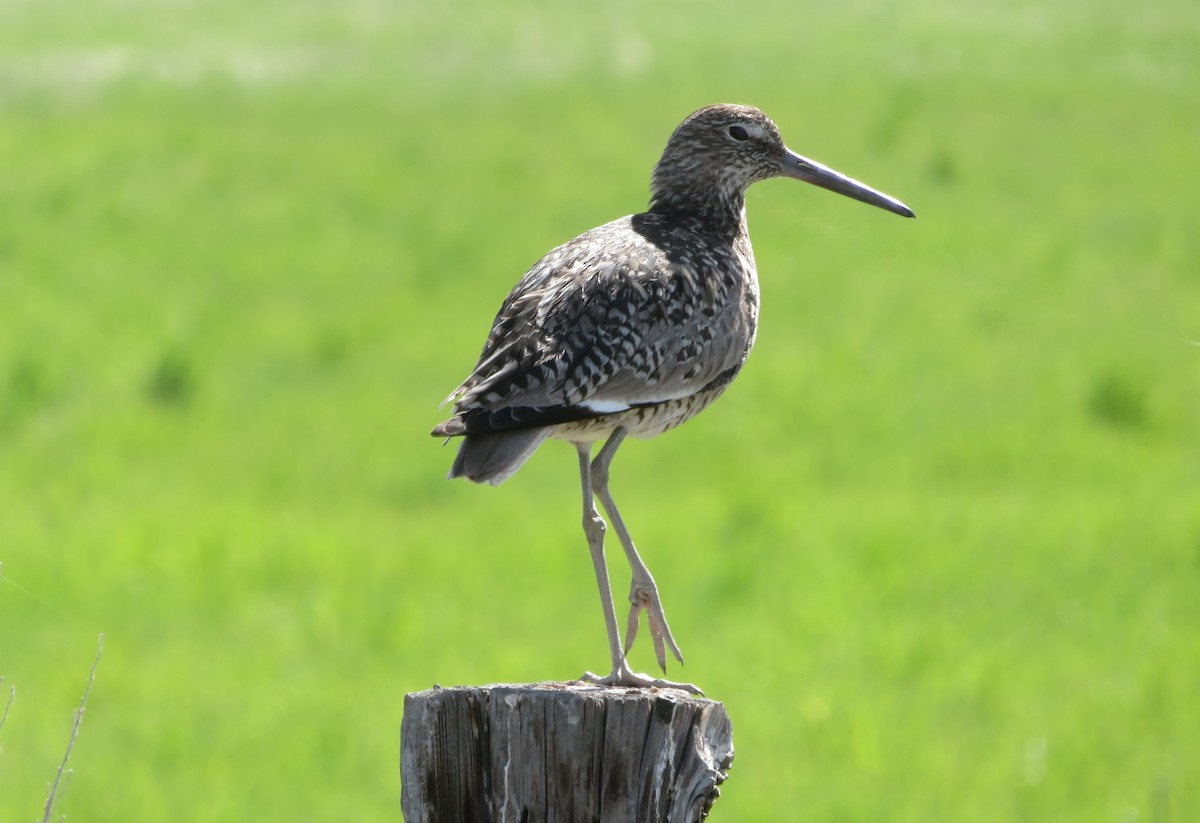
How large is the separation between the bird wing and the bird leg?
1.20ft

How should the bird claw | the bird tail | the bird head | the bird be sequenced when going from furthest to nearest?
1. the bird head
2. the bird claw
3. the bird
4. the bird tail

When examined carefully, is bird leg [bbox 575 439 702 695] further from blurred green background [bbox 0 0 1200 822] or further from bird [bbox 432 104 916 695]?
blurred green background [bbox 0 0 1200 822]

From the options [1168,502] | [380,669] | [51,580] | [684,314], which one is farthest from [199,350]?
[684,314]

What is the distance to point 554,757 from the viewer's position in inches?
183

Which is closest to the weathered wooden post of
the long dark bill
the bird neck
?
the bird neck

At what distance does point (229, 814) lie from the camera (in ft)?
36.9

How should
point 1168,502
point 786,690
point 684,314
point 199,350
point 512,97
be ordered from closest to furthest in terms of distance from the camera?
point 684,314 < point 786,690 < point 1168,502 < point 199,350 < point 512,97

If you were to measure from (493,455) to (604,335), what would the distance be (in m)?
0.78

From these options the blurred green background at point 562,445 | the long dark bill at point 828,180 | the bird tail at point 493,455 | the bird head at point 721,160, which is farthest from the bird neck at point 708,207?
the bird tail at point 493,455

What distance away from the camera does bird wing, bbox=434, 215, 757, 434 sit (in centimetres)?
552

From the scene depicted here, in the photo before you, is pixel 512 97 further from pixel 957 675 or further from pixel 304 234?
pixel 957 675

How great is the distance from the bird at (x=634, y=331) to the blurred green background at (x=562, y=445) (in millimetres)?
999

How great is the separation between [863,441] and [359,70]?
47.6ft

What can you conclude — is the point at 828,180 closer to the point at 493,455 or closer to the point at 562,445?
the point at 493,455
